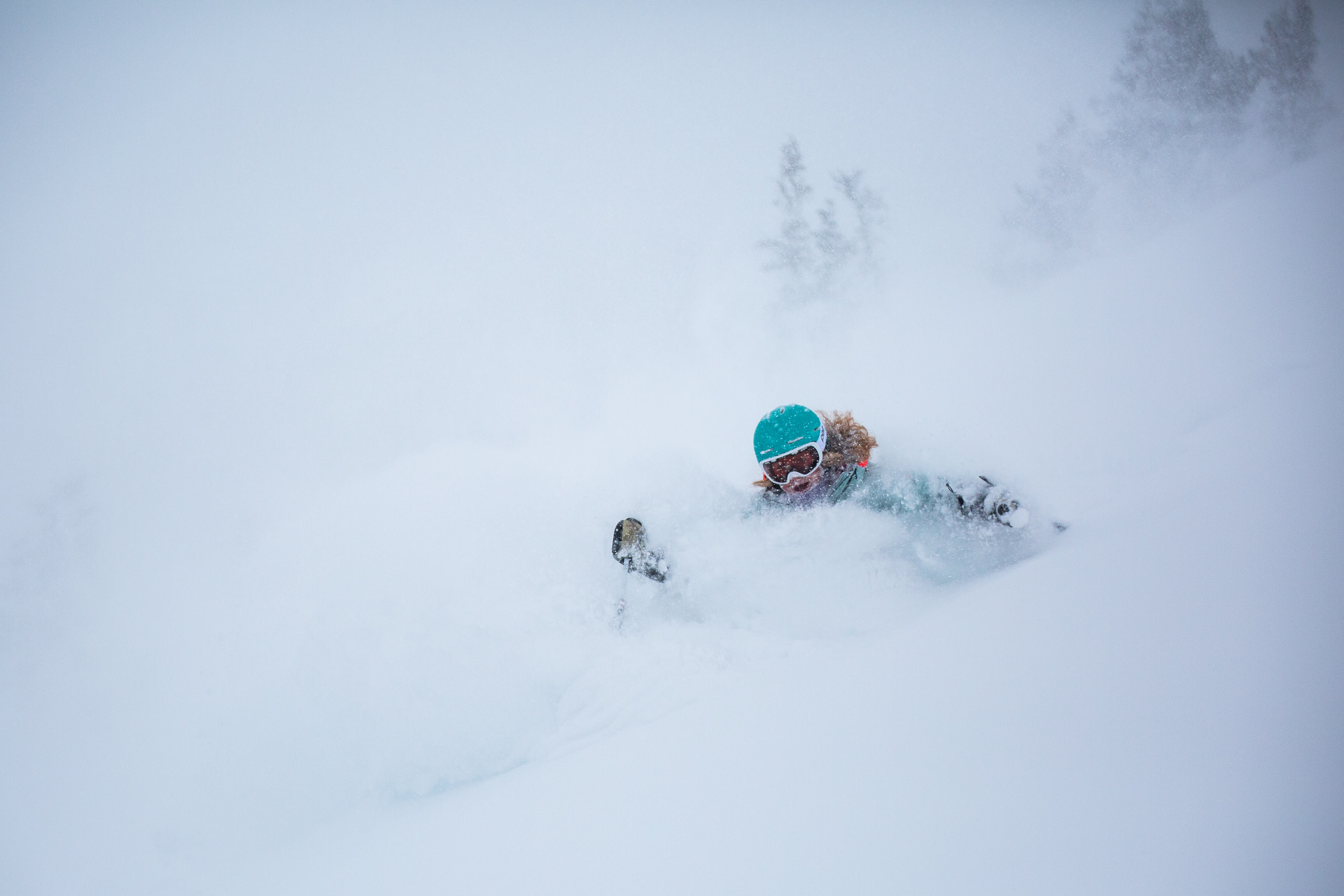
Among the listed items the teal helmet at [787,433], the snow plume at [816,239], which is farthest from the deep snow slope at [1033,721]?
the snow plume at [816,239]

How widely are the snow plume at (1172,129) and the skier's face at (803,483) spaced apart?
2.53m

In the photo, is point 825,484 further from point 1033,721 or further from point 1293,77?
point 1293,77

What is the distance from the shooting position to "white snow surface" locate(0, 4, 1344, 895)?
1.70m

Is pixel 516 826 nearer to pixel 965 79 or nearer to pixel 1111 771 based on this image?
pixel 1111 771

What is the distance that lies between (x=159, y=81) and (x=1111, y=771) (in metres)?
7.18

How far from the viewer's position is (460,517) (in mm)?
3406

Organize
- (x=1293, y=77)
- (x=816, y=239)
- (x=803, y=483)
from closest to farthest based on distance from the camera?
(x=803, y=483), (x=1293, y=77), (x=816, y=239)

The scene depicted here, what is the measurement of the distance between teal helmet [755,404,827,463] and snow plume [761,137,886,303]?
5.37 feet

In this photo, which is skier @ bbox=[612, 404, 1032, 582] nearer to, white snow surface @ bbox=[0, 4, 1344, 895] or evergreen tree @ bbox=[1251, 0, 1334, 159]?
white snow surface @ bbox=[0, 4, 1344, 895]

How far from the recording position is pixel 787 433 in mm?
2105

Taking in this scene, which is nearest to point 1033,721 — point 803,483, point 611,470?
point 803,483

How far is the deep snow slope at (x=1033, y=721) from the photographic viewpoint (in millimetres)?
1501

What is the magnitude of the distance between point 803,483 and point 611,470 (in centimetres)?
148

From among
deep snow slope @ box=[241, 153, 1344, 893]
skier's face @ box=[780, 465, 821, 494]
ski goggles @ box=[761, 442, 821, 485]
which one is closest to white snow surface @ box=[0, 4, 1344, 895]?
deep snow slope @ box=[241, 153, 1344, 893]
